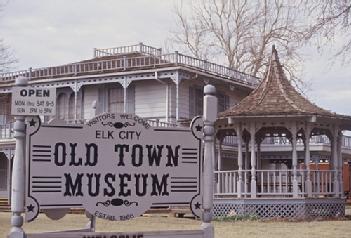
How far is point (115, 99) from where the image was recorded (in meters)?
34.3

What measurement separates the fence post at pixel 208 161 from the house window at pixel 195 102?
84.6ft

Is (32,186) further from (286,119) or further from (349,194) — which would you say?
(349,194)

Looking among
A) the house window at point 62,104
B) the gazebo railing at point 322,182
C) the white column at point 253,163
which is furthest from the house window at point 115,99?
the gazebo railing at point 322,182

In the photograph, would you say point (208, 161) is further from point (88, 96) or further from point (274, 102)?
point (88, 96)

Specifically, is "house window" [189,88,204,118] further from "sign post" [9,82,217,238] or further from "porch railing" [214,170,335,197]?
"sign post" [9,82,217,238]

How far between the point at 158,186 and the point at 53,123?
1.33m

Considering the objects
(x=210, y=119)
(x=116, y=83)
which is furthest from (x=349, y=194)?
(x=210, y=119)

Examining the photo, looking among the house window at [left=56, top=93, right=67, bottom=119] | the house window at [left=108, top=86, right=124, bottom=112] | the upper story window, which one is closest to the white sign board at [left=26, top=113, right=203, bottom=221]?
the house window at [left=108, top=86, right=124, bottom=112]

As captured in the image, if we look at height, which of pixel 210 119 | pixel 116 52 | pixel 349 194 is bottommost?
pixel 349 194

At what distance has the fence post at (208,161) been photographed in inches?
281

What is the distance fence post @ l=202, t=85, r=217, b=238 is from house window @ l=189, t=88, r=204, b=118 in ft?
84.6

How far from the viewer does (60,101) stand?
36.2 meters

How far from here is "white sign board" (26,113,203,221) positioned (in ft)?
21.4

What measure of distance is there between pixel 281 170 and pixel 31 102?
1826 centimetres
